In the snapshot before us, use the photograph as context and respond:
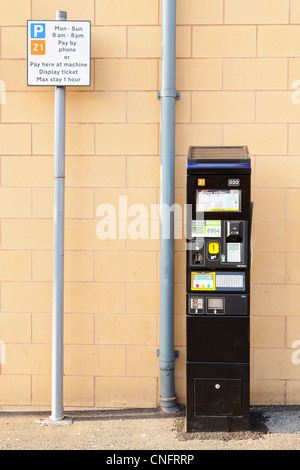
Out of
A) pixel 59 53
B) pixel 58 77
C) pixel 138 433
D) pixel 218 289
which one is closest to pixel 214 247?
pixel 218 289

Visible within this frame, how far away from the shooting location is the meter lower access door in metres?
3.59

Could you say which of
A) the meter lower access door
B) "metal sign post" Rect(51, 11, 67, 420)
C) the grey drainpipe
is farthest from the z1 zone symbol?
the meter lower access door

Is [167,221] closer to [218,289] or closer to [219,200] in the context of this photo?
[219,200]

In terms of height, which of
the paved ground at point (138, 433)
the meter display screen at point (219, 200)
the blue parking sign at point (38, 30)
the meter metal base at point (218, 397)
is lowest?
the paved ground at point (138, 433)

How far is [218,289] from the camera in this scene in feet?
11.9

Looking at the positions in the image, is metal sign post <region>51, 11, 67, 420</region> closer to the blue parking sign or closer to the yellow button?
the blue parking sign

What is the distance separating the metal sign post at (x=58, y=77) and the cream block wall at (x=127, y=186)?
0.18m

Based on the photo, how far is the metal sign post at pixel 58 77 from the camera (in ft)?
13.1

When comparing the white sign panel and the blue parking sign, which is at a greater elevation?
the blue parking sign

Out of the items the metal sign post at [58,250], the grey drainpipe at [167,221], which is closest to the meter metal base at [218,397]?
the grey drainpipe at [167,221]

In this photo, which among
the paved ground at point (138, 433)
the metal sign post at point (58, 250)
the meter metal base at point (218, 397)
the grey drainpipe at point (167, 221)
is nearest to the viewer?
the paved ground at point (138, 433)

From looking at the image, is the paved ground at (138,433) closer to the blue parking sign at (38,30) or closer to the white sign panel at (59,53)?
the white sign panel at (59,53)

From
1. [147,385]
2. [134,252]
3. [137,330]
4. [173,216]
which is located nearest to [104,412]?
[147,385]

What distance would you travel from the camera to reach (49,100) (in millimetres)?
4227
